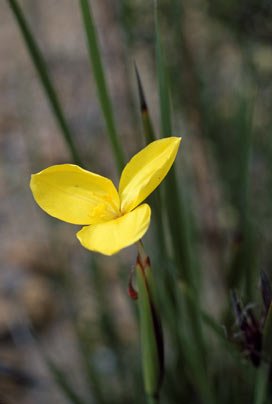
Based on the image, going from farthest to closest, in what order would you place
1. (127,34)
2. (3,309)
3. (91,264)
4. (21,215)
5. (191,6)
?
(21,215)
(3,309)
(191,6)
(91,264)
(127,34)

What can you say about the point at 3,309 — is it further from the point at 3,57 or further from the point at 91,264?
the point at 3,57

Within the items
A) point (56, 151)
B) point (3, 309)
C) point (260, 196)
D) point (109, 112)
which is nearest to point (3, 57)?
point (56, 151)

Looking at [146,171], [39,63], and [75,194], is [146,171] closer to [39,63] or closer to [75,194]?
[75,194]

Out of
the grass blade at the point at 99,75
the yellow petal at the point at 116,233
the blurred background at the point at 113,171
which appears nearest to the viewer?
the yellow petal at the point at 116,233

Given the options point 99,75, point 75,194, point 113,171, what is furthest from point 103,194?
point 113,171

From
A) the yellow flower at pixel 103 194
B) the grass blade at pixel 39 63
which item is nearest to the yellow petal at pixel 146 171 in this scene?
the yellow flower at pixel 103 194

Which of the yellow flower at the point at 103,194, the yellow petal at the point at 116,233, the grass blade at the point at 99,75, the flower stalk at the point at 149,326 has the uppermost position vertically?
the grass blade at the point at 99,75

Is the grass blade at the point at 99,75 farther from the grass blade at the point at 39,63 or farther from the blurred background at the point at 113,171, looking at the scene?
the blurred background at the point at 113,171
